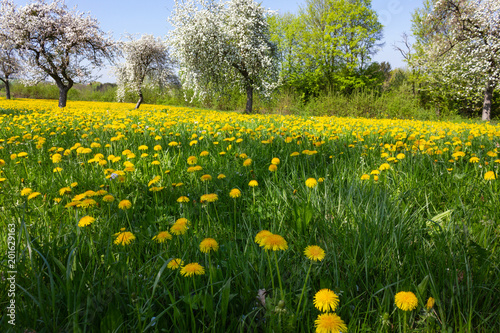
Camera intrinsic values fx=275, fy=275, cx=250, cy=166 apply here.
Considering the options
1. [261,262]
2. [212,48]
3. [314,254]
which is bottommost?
[261,262]

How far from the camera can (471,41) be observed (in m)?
16.2

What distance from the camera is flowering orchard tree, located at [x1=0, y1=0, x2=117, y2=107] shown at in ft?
51.4

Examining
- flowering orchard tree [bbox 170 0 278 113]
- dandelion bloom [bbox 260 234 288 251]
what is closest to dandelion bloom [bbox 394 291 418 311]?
dandelion bloom [bbox 260 234 288 251]

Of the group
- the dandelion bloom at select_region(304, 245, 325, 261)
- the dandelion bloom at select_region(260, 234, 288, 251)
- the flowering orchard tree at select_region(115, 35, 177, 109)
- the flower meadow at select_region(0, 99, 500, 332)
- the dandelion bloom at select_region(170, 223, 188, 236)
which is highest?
the flowering orchard tree at select_region(115, 35, 177, 109)

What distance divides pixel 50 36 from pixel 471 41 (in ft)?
81.9

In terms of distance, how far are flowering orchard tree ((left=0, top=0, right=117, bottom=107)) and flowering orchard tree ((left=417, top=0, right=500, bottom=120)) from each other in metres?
21.1

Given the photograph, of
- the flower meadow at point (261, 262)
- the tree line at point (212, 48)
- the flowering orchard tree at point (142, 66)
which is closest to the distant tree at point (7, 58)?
the tree line at point (212, 48)

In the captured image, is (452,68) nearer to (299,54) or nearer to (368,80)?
(368,80)

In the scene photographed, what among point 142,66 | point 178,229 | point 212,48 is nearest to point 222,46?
point 212,48

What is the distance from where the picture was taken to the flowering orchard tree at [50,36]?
51.4ft

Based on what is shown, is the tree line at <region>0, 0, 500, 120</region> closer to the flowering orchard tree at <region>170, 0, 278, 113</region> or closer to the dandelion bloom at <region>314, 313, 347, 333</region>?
the flowering orchard tree at <region>170, 0, 278, 113</region>

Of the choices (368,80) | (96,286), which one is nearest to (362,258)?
(96,286)

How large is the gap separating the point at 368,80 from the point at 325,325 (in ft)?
99.1

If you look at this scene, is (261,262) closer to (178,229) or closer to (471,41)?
(178,229)
